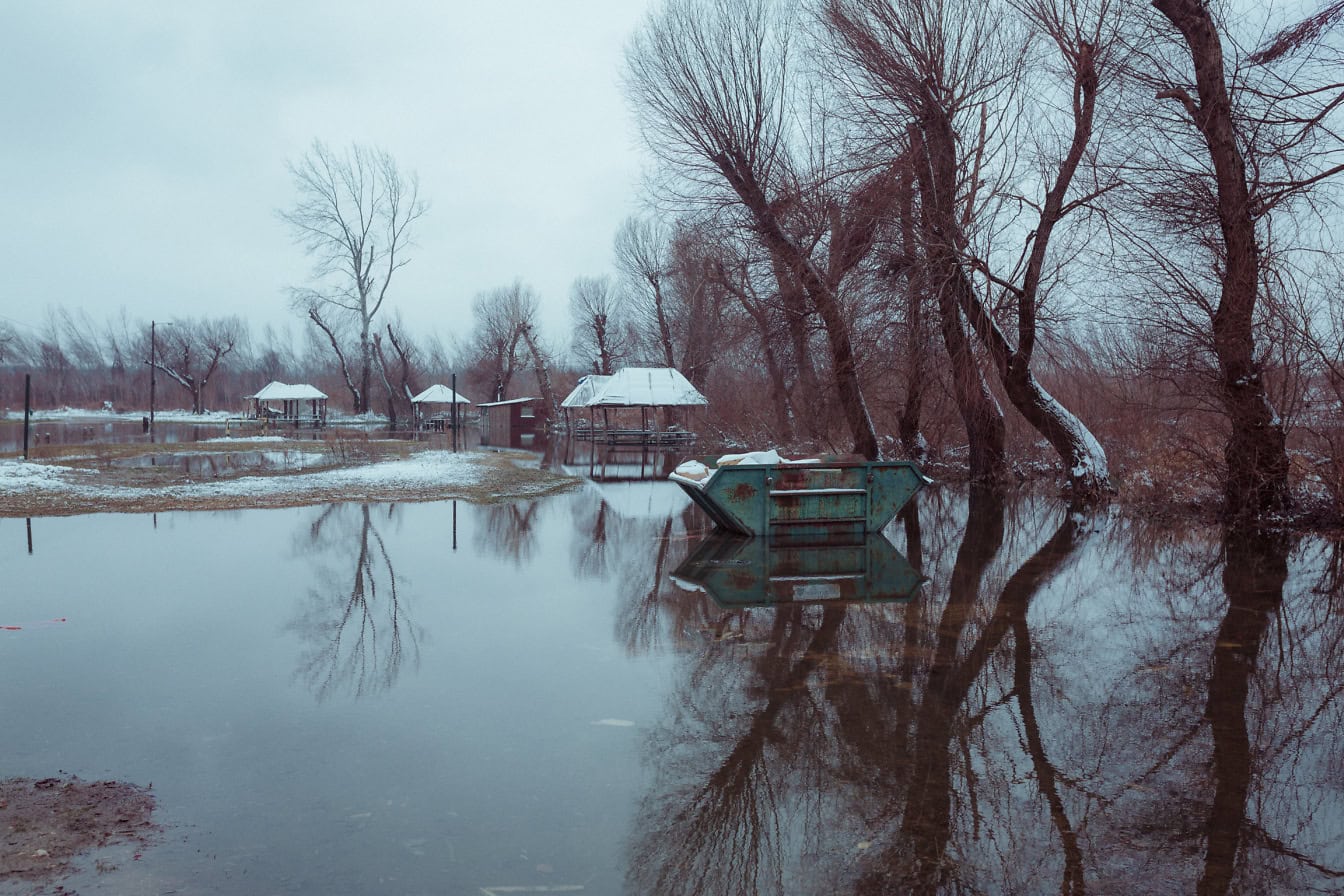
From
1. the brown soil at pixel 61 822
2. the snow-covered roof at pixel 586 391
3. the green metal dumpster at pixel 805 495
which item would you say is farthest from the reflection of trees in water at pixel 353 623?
the snow-covered roof at pixel 586 391

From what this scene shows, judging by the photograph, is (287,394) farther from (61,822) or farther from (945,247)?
(61,822)

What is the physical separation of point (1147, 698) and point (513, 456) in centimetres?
2607

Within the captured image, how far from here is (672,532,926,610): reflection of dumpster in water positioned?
823 centimetres

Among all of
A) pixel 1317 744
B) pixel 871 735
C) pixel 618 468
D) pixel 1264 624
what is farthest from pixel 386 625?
pixel 618 468

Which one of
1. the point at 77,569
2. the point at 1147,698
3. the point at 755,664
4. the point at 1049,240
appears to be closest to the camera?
the point at 1147,698

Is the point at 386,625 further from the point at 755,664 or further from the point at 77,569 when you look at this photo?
the point at 77,569

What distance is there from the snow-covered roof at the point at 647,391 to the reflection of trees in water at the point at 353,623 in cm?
2598

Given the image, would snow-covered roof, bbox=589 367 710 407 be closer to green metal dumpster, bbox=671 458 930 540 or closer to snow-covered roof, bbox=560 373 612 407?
snow-covered roof, bbox=560 373 612 407

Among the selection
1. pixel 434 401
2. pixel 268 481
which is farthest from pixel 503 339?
pixel 268 481

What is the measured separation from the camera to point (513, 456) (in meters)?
30.1

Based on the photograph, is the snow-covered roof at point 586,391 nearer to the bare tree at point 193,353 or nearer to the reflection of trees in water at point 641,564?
the reflection of trees in water at point 641,564

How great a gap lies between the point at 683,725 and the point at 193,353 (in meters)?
95.6

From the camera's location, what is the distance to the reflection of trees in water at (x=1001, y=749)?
339 cm

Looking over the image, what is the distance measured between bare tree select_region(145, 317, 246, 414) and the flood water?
240 feet
